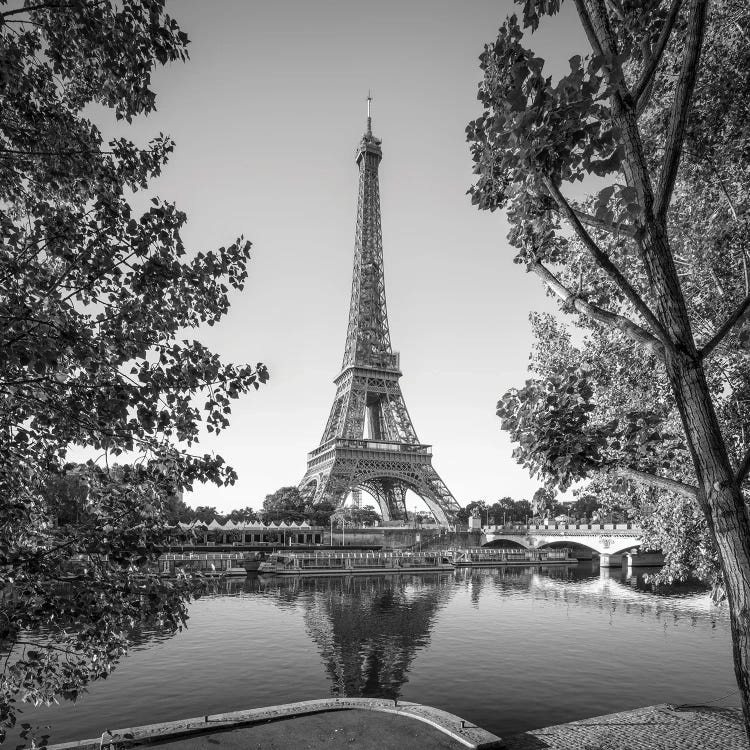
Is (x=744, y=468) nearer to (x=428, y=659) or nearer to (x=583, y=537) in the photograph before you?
(x=428, y=659)

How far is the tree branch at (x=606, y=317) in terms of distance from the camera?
4.02 m

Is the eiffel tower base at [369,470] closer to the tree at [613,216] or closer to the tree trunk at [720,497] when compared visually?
the tree at [613,216]

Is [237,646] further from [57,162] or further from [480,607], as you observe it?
[57,162]

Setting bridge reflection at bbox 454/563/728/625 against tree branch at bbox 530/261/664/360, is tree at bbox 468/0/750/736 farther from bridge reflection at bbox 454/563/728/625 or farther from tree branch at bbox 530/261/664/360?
bridge reflection at bbox 454/563/728/625

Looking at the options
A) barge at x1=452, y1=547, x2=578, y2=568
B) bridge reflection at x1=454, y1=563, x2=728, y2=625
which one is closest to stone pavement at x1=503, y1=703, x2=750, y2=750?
bridge reflection at x1=454, y1=563, x2=728, y2=625

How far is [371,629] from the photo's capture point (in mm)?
27844

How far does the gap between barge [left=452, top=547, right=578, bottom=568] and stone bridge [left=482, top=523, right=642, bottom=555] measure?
256 centimetres

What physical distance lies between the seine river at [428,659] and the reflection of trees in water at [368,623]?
113mm

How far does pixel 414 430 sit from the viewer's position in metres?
80.9

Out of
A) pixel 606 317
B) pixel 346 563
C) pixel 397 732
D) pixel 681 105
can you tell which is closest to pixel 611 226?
pixel 606 317

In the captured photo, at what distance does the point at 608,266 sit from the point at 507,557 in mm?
80608

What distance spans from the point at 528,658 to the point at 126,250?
2374cm

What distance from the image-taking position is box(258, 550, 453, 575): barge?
53656 mm

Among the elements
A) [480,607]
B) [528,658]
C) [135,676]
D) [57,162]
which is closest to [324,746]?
[57,162]
